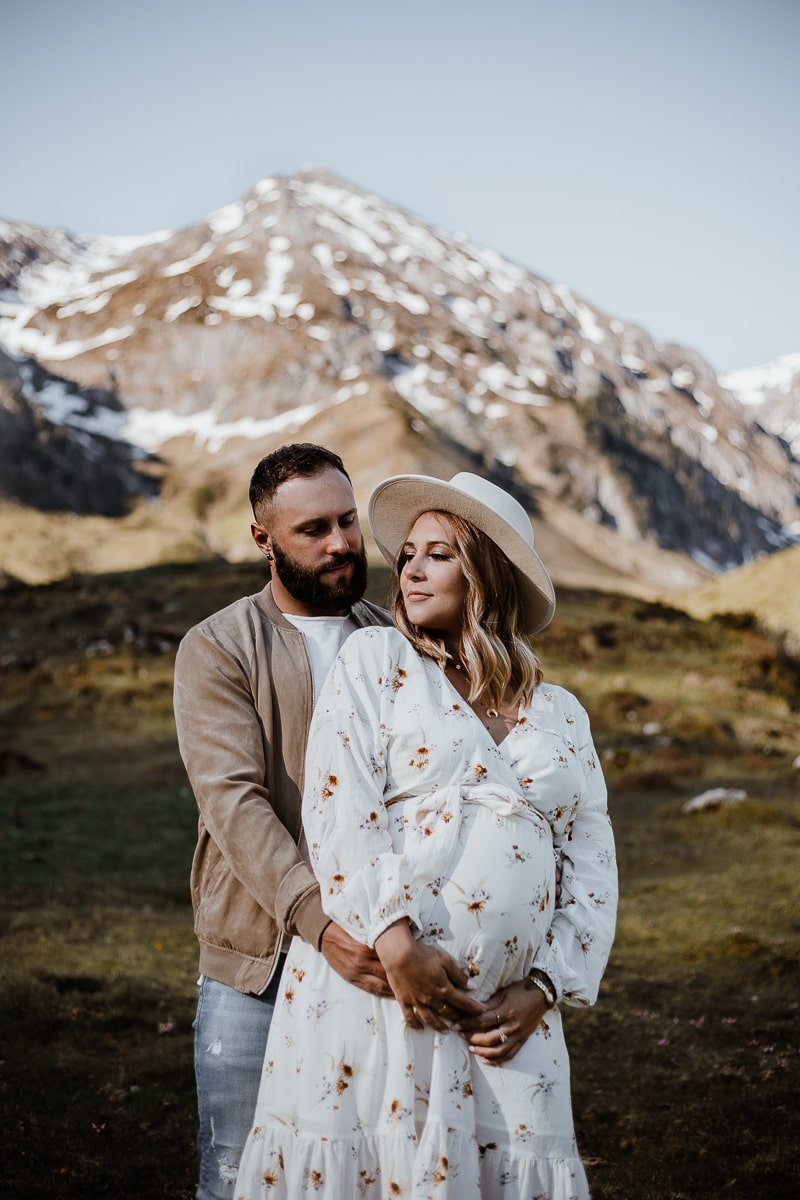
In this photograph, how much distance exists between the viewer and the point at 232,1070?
11.4 ft

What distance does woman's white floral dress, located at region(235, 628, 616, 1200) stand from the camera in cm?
298

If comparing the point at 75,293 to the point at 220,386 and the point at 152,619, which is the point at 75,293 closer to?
the point at 220,386

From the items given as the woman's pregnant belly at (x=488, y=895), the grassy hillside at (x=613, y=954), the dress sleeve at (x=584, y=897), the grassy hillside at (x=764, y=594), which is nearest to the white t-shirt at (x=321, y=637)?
the woman's pregnant belly at (x=488, y=895)

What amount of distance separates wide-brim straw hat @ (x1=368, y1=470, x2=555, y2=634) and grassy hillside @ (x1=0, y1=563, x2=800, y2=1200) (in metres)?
4.11

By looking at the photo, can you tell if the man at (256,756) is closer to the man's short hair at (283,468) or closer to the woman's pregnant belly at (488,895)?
the man's short hair at (283,468)

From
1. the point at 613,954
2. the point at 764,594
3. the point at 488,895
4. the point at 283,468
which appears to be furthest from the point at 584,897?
the point at 764,594

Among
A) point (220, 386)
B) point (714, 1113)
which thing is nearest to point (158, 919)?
point (714, 1113)

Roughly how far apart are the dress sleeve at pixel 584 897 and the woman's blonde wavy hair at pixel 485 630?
30cm

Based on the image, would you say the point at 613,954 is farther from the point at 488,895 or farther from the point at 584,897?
the point at 488,895

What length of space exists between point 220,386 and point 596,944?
135000 millimetres

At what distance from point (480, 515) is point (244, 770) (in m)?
1.16

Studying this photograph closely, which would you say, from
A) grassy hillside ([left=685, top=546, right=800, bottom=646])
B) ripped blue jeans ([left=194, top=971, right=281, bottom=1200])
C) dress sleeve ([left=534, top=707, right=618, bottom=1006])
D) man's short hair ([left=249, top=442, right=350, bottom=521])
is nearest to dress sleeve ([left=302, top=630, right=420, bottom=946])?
dress sleeve ([left=534, top=707, right=618, bottom=1006])

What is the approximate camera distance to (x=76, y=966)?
9.86m

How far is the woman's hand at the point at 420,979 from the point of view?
2.92 m
